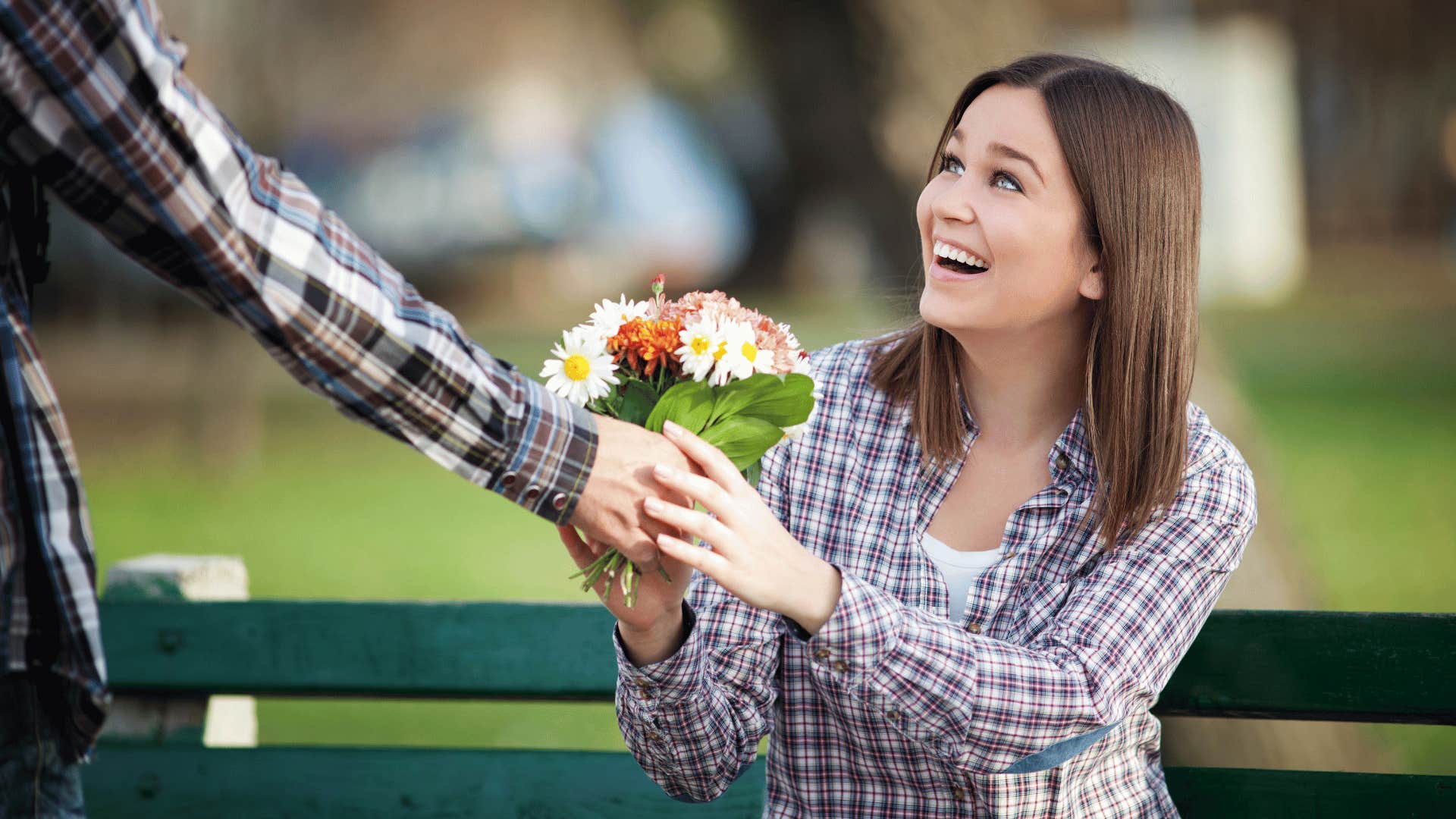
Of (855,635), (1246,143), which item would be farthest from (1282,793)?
(1246,143)

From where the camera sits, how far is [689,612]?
2094mm

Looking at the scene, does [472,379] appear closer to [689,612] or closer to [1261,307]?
[689,612]

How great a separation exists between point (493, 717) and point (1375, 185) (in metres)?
13.2

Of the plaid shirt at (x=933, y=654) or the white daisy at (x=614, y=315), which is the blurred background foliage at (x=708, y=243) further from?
the white daisy at (x=614, y=315)

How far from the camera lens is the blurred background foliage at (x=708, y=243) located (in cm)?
456

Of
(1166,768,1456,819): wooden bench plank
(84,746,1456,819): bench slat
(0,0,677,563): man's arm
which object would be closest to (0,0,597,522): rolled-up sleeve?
(0,0,677,563): man's arm

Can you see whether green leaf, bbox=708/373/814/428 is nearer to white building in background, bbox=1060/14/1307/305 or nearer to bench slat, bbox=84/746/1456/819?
bench slat, bbox=84/746/1456/819

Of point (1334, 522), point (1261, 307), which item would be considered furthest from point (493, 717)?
point (1261, 307)

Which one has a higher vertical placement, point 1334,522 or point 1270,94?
point 1270,94

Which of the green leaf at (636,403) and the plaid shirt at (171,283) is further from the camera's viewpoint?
the green leaf at (636,403)

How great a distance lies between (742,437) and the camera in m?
2.02

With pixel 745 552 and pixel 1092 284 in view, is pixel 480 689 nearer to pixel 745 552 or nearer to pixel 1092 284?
pixel 745 552

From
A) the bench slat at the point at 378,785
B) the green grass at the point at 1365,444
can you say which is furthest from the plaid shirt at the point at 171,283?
the green grass at the point at 1365,444

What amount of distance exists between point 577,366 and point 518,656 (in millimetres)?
900
